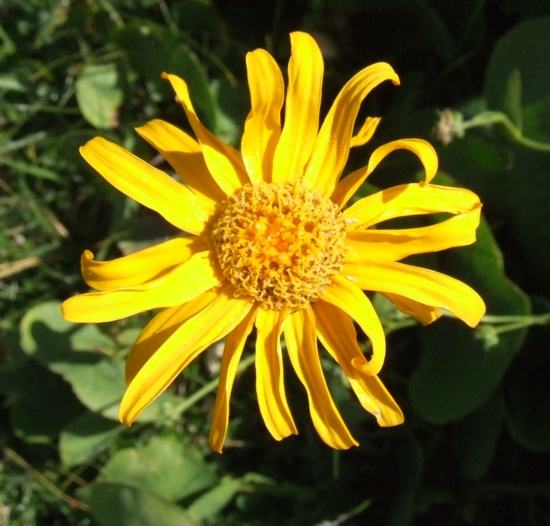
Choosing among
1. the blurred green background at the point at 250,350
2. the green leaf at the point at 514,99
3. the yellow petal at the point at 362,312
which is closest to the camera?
the yellow petal at the point at 362,312

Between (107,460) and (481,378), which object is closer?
(481,378)

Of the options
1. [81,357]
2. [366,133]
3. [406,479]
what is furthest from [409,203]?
[81,357]

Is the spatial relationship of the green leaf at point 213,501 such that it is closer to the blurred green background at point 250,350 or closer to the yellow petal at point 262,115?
the blurred green background at point 250,350

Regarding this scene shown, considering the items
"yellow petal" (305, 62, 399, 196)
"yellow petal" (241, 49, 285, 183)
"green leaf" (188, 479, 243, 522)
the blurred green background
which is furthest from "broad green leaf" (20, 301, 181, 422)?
"yellow petal" (305, 62, 399, 196)

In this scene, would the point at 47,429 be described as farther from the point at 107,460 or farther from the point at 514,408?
the point at 514,408

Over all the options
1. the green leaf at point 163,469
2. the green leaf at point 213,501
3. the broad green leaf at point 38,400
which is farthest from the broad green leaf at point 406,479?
the broad green leaf at point 38,400

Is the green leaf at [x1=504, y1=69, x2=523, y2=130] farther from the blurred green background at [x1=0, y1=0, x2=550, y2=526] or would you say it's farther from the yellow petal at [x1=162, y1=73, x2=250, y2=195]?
the yellow petal at [x1=162, y1=73, x2=250, y2=195]

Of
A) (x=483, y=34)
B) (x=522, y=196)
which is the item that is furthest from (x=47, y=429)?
(x=483, y=34)
